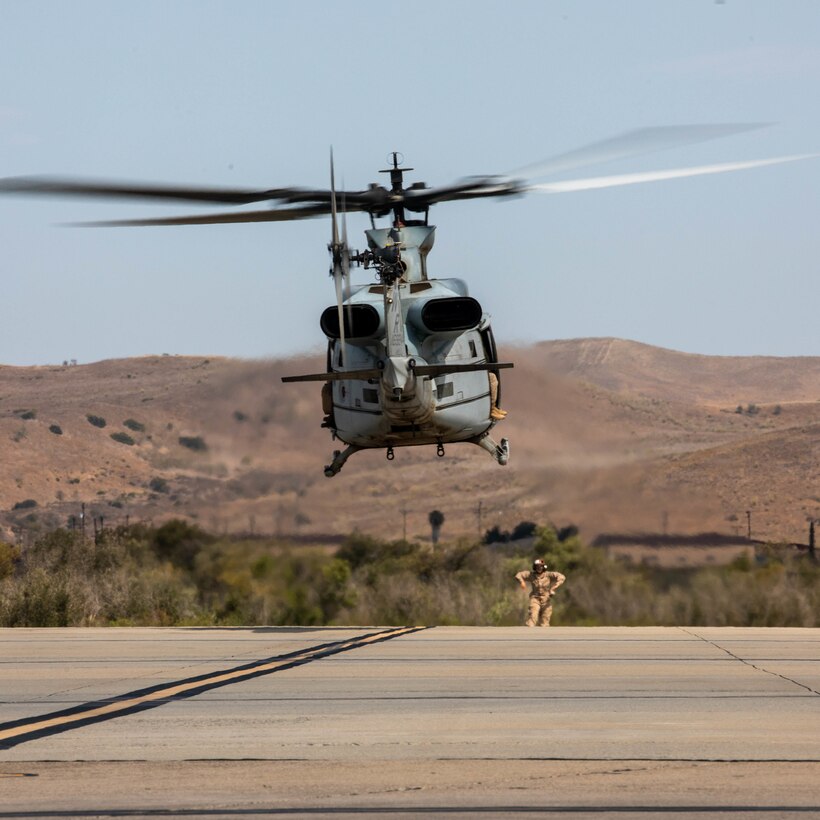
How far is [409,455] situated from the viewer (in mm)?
51719

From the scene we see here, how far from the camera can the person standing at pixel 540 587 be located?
2711 cm

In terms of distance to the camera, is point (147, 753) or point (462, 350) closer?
point (147, 753)

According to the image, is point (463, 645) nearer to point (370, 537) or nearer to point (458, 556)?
point (370, 537)

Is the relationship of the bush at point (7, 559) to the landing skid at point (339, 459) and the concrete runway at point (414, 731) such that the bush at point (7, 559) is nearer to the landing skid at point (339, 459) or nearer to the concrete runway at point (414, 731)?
the landing skid at point (339, 459)

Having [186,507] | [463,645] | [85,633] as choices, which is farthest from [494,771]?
[186,507]

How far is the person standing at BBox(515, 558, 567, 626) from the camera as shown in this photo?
27.1 meters

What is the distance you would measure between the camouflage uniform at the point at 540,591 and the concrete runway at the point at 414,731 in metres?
7.32

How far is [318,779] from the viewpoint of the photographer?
950 cm

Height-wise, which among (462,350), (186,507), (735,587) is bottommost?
(735,587)

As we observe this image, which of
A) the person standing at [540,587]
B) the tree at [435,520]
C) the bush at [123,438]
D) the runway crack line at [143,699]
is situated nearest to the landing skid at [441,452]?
the person standing at [540,587]

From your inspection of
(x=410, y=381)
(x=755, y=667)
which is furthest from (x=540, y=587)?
(x=755, y=667)

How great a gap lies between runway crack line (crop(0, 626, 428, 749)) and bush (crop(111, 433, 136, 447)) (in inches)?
2671

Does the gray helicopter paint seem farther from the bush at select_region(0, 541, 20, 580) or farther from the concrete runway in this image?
the bush at select_region(0, 541, 20, 580)

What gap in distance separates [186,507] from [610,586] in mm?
10106
